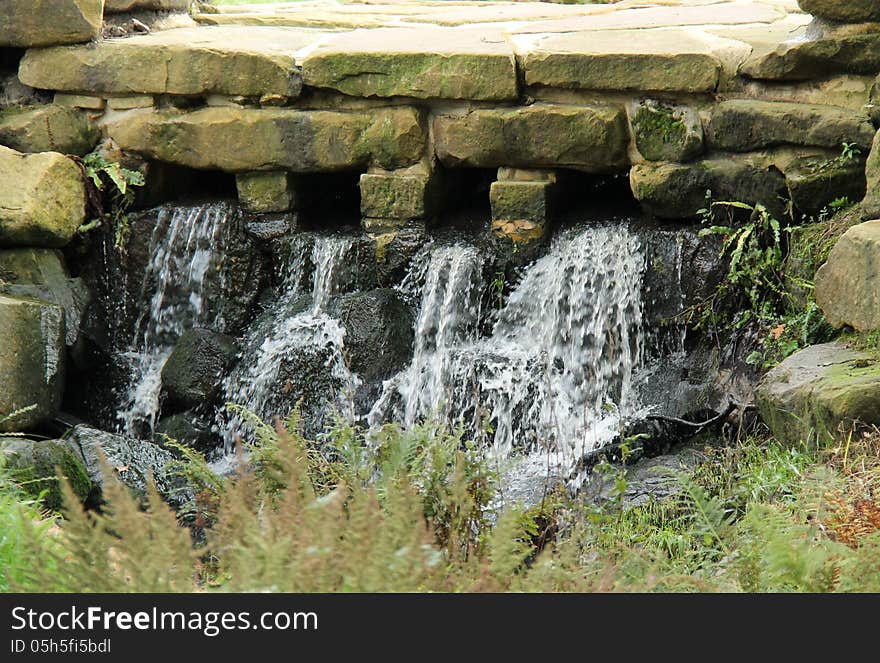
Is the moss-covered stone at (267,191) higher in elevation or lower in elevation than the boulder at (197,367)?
higher

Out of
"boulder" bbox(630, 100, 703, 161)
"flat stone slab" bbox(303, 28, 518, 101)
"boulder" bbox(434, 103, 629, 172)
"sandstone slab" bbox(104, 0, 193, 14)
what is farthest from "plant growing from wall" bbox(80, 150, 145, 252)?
"boulder" bbox(630, 100, 703, 161)

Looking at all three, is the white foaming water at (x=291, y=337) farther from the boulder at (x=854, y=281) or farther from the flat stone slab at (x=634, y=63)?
the boulder at (x=854, y=281)

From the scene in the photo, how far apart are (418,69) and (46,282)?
254cm

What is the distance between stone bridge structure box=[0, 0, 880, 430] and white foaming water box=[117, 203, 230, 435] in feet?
1.05

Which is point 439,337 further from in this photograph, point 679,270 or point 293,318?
point 679,270

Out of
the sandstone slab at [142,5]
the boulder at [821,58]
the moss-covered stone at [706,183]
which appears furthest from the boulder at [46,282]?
the boulder at [821,58]

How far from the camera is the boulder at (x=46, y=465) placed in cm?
514

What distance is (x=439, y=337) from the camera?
6547mm

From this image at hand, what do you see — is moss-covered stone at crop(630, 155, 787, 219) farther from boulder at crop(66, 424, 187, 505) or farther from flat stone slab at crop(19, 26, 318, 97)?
boulder at crop(66, 424, 187, 505)

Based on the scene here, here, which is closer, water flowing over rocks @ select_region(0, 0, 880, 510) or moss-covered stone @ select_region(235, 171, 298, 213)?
water flowing over rocks @ select_region(0, 0, 880, 510)

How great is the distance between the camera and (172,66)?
663cm

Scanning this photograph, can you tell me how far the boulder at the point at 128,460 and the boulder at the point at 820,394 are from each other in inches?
111

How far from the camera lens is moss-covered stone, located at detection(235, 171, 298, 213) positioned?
6.82 meters
